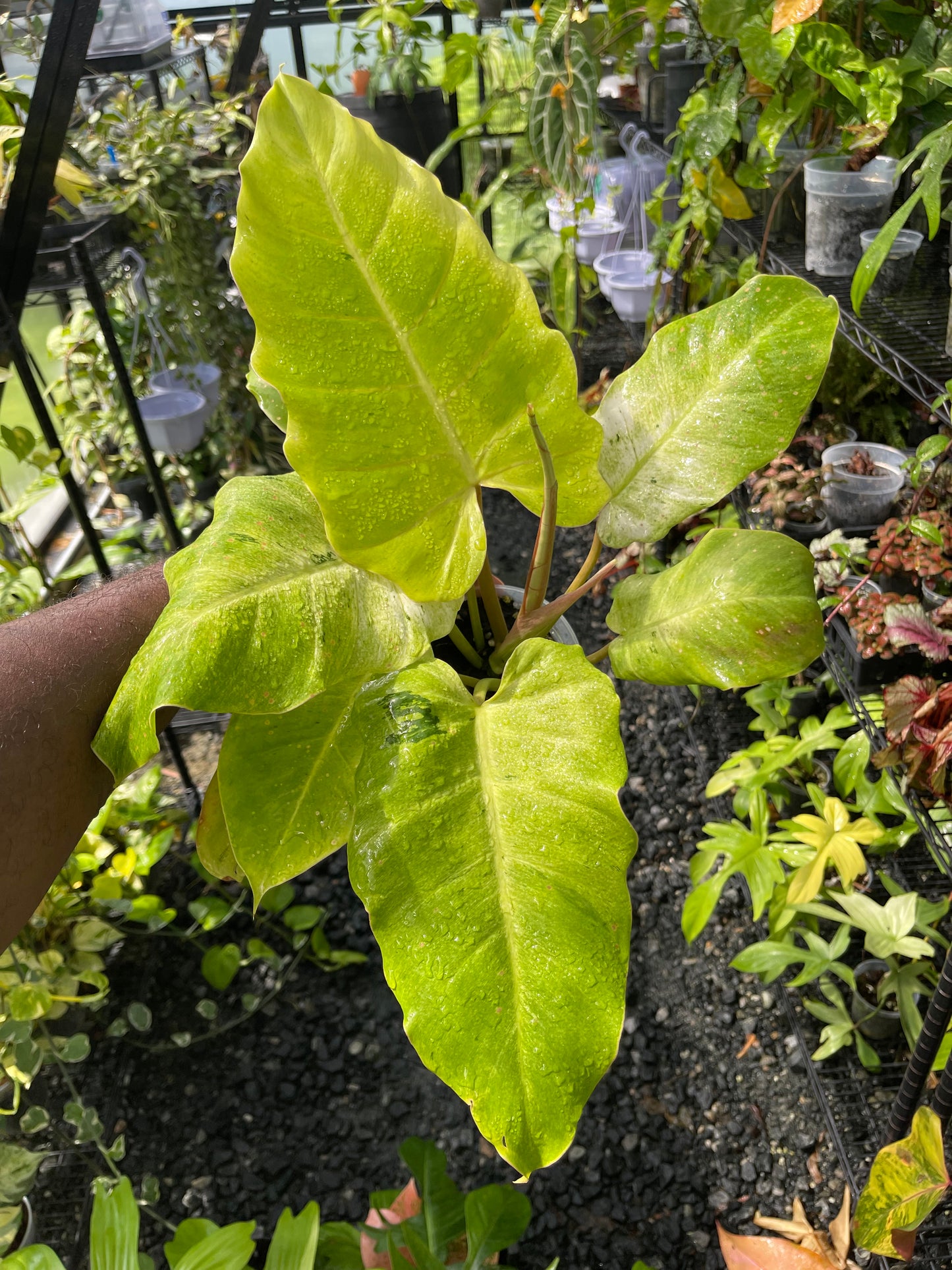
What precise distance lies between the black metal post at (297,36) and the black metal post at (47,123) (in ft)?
6.00

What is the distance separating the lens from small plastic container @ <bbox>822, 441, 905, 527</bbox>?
1443 mm

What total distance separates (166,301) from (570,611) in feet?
4.56

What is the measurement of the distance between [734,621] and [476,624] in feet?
0.90

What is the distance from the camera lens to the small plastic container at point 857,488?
1.44m

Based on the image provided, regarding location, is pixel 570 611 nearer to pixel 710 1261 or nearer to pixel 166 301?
pixel 166 301

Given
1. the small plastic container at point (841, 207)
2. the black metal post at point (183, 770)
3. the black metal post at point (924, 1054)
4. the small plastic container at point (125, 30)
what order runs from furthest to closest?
the small plastic container at point (125, 30) < the black metal post at point (183, 770) < the small plastic container at point (841, 207) < the black metal post at point (924, 1054)

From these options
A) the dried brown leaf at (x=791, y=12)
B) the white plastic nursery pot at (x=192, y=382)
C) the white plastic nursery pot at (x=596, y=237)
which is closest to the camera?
the dried brown leaf at (x=791, y=12)

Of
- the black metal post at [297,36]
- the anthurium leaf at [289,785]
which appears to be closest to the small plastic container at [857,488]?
the anthurium leaf at [289,785]

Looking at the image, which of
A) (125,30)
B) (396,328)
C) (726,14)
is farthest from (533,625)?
(125,30)

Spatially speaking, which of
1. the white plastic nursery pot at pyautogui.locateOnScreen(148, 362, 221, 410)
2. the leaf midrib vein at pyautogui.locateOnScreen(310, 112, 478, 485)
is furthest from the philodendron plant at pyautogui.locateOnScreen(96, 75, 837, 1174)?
the white plastic nursery pot at pyautogui.locateOnScreen(148, 362, 221, 410)

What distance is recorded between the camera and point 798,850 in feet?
4.33

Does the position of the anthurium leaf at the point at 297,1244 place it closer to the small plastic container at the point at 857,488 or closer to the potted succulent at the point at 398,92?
the small plastic container at the point at 857,488

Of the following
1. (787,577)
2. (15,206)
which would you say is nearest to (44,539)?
(15,206)

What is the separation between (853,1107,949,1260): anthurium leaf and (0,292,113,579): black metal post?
4.72 ft
